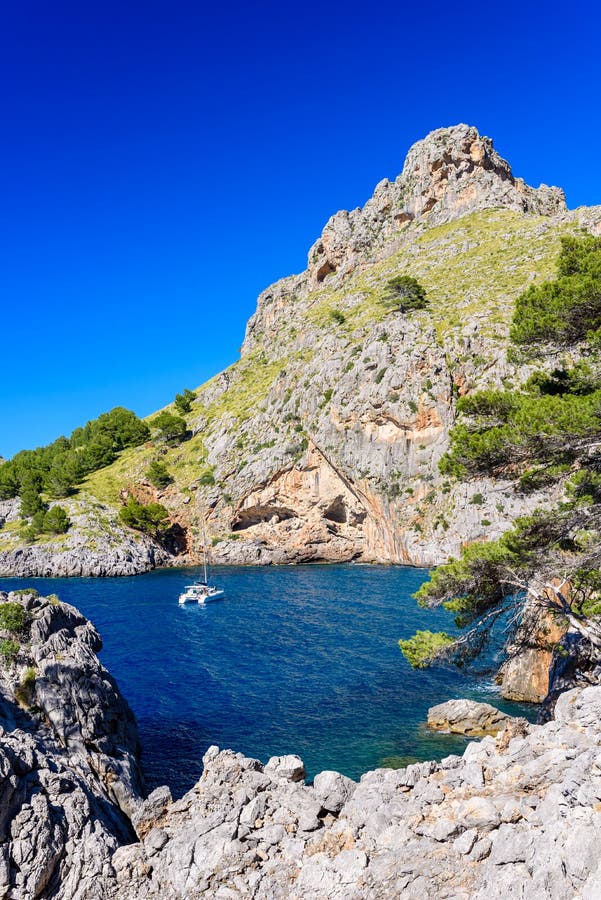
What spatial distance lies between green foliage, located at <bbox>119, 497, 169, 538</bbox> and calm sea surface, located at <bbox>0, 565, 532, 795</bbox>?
1983cm

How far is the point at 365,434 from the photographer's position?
7694 centimetres

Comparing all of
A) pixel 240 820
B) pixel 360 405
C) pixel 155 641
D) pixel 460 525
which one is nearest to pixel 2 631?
pixel 240 820

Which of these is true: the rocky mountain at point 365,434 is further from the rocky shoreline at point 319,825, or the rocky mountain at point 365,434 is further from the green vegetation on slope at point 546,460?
the rocky shoreline at point 319,825

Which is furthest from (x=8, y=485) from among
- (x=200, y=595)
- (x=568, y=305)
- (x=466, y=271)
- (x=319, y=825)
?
(x=568, y=305)

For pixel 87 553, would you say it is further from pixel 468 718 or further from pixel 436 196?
pixel 436 196

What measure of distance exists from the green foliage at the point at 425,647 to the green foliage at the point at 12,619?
1428 cm

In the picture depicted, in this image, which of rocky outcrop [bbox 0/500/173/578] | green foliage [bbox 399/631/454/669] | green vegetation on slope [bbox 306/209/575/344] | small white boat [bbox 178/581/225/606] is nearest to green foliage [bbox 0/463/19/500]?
rocky outcrop [bbox 0/500/173/578]

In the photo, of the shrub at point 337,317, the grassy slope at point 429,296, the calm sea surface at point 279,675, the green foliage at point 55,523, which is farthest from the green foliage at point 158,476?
the shrub at point 337,317

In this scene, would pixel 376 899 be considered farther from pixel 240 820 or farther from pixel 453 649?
pixel 453 649

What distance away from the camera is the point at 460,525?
67375 mm

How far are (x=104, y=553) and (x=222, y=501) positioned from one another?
61.3 ft

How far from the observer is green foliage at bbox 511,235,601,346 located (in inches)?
662

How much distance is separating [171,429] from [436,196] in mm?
73091

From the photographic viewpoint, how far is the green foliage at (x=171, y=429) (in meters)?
103
